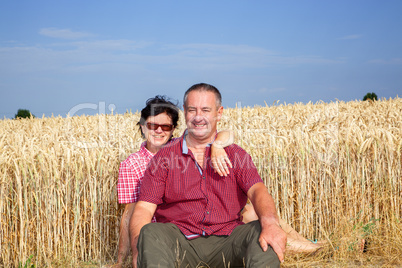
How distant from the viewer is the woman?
13.1 ft

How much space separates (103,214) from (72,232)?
0.40m

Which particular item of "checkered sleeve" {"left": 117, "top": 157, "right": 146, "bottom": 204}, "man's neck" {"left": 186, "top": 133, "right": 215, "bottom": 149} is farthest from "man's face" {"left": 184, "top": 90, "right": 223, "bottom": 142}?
"checkered sleeve" {"left": 117, "top": 157, "right": 146, "bottom": 204}

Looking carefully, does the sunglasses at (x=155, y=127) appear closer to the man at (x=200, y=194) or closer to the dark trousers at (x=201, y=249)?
the man at (x=200, y=194)

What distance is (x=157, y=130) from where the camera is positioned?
4117 millimetres

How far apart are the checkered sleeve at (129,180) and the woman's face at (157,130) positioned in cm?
25

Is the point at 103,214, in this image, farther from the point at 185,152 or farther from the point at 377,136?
the point at 377,136

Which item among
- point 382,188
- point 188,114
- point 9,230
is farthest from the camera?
point 382,188

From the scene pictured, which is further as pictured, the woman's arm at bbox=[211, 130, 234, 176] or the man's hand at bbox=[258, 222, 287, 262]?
the woman's arm at bbox=[211, 130, 234, 176]

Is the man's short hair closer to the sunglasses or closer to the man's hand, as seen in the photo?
the sunglasses

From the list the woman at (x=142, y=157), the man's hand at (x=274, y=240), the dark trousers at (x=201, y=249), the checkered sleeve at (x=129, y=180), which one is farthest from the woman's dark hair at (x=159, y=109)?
the man's hand at (x=274, y=240)

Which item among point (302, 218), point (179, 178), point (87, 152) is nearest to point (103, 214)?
point (87, 152)

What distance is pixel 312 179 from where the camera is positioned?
4.76 meters

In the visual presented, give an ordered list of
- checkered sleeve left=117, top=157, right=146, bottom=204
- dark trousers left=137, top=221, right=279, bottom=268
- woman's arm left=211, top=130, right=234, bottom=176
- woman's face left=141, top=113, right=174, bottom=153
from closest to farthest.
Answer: dark trousers left=137, top=221, right=279, bottom=268 → woman's arm left=211, top=130, right=234, bottom=176 → checkered sleeve left=117, top=157, right=146, bottom=204 → woman's face left=141, top=113, right=174, bottom=153

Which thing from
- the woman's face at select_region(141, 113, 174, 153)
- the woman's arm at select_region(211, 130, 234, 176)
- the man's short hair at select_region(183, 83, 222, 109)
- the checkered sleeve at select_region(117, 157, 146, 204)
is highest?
the man's short hair at select_region(183, 83, 222, 109)
